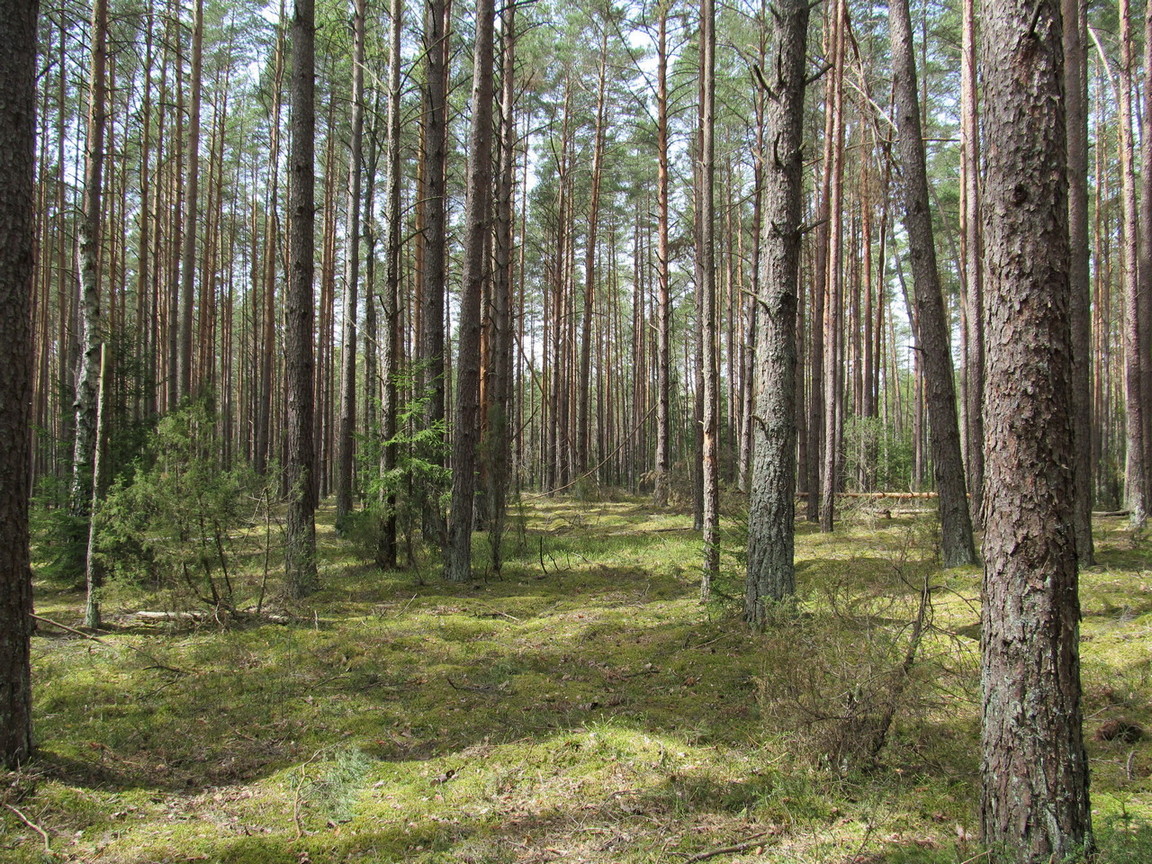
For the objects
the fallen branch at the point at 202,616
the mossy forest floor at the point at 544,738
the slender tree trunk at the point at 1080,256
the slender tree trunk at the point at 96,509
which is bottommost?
Answer: the mossy forest floor at the point at 544,738

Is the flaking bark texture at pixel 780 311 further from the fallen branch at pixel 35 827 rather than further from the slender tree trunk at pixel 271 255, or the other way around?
the slender tree trunk at pixel 271 255

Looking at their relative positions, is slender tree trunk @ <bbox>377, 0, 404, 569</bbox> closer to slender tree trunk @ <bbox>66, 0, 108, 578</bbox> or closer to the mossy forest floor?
the mossy forest floor

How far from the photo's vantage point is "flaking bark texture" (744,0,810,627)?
5.70 meters

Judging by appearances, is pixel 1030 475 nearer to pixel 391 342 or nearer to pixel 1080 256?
pixel 1080 256

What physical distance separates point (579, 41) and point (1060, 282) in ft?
63.1

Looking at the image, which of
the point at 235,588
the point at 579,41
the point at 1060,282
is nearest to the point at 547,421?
the point at 579,41

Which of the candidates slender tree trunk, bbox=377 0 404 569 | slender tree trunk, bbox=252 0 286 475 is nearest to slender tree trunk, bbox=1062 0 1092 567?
slender tree trunk, bbox=377 0 404 569

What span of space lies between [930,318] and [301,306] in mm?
7570

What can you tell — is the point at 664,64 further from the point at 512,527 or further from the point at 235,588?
the point at 235,588

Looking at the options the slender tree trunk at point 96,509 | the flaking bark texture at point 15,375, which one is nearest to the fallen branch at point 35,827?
the flaking bark texture at point 15,375

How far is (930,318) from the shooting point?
7961mm

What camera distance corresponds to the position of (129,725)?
425cm

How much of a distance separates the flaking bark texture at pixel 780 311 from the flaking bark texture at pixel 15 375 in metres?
5.10

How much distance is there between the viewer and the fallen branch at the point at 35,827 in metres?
2.90
